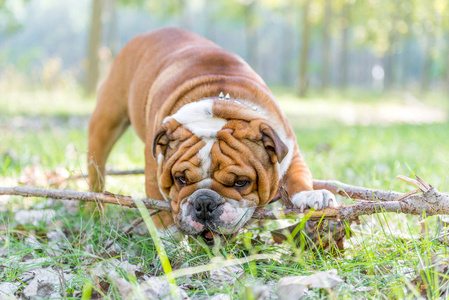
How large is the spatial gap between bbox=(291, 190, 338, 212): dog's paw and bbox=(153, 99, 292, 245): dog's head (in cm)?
20

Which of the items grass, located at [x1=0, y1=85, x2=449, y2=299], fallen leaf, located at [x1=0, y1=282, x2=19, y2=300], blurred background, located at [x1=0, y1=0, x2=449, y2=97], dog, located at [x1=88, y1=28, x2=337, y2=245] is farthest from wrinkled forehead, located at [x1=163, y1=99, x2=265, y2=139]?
blurred background, located at [x1=0, y1=0, x2=449, y2=97]

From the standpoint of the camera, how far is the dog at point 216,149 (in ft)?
8.20

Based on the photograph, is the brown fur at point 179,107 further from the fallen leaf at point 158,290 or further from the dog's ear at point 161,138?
the fallen leaf at point 158,290

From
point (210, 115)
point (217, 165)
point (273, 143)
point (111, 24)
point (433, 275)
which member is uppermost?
point (210, 115)

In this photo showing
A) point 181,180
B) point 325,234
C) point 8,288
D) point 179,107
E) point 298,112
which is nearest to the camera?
point 8,288

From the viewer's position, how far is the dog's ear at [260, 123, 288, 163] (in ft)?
8.36

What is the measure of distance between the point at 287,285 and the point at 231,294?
9.1 inches

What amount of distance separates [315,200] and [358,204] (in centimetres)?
30

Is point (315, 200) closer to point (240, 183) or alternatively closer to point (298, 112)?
point (240, 183)

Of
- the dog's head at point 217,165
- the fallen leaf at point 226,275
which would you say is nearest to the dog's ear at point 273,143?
the dog's head at point 217,165

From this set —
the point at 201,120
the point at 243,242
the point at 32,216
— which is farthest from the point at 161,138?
the point at 32,216

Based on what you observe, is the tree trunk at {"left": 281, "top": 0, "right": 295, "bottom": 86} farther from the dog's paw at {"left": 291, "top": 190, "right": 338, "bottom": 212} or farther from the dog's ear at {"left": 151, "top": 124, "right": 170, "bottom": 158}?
the dog's paw at {"left": 291, "top": 190, "right": 338, "bottom": 212}

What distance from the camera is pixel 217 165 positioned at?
257 cm

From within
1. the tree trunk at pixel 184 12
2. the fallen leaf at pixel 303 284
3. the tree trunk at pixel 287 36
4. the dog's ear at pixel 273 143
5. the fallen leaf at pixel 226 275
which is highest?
the dog's ear at pixel 273 143
